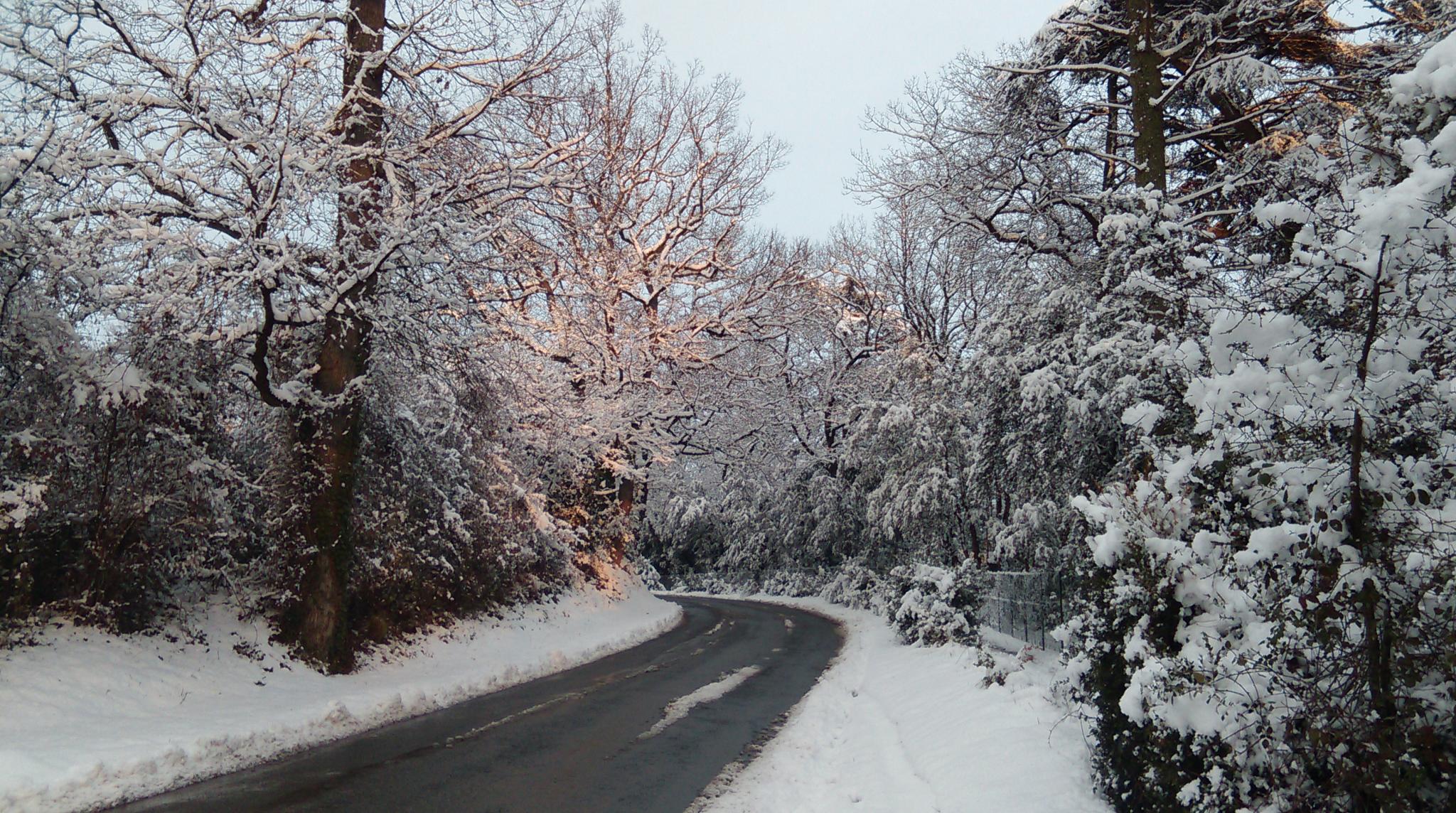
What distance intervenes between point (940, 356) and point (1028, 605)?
29.3ft

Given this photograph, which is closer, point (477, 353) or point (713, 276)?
point (477, 353)

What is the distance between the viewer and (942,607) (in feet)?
49.0

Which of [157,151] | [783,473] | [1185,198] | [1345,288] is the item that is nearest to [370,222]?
[157,151]

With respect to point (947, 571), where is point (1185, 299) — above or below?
above

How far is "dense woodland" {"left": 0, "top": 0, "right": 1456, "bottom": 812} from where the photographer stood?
3355 millimetres

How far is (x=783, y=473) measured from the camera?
34625 mm

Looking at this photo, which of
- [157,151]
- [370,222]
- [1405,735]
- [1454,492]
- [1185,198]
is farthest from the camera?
[1185,198]

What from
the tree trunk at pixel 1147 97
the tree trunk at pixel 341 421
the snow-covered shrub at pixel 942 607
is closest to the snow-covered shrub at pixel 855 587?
the snow-covered shrub at pixel 942 607

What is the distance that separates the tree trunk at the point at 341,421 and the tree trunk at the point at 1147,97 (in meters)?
10.9

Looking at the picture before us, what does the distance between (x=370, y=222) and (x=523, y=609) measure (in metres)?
10.4

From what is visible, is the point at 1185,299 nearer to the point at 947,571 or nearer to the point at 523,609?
the point at 947,571

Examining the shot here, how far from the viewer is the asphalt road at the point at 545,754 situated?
6.20 metres

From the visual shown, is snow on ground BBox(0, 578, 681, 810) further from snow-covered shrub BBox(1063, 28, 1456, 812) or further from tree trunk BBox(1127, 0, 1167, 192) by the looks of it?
tree trunk BBox(1127, 0, 1167, 192)

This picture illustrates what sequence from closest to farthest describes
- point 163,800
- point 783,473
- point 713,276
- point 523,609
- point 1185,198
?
point 163,800, point 1185,198, point 523,609, point 713,276, point 783,473
